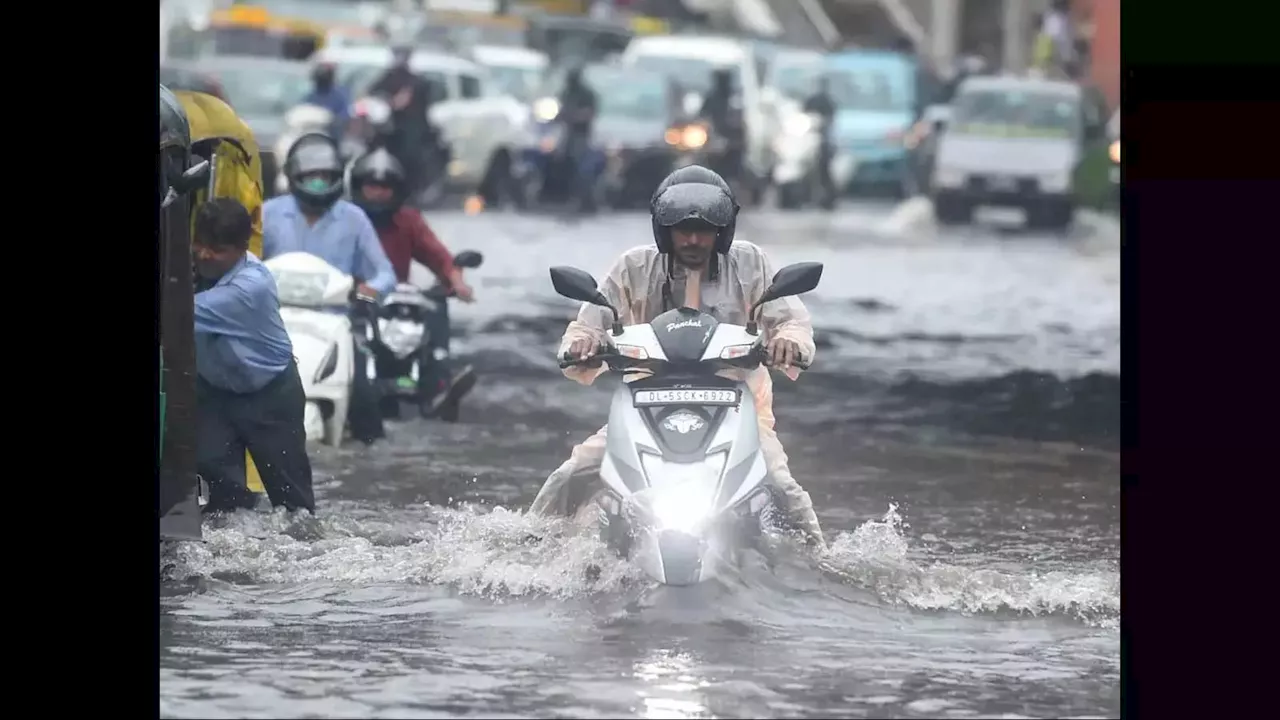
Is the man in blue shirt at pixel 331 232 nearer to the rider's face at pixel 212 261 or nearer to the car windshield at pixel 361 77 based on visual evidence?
the rider's face at pixel 212 261

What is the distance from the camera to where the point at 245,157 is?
36.3 ft

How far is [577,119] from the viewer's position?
27.2 m

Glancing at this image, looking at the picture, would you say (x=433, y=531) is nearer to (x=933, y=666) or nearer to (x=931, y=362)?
(x=933, y=666)

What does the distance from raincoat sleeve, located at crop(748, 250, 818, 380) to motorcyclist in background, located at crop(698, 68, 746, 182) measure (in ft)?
55.4

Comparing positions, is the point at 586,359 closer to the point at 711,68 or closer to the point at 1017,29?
the point at 711,68

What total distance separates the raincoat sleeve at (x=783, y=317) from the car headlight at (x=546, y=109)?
730 inches

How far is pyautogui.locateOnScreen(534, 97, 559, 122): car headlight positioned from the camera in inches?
1097

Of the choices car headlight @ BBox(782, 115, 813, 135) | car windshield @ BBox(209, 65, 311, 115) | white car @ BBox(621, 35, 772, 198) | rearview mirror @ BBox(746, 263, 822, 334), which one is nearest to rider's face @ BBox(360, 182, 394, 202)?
rearview mirror @ BBox(746, 263, 822, 334)

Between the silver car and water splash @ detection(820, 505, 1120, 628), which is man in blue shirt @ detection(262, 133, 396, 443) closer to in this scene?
water splash @ detection(820, 505, 1120, 628)

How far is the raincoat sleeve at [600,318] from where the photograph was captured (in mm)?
8992

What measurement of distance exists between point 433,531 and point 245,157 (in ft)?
5.88

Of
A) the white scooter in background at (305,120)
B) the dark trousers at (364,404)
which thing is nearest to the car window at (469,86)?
the white scooter in background at (305,120)

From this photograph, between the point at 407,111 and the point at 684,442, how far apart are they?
57.5 feet
